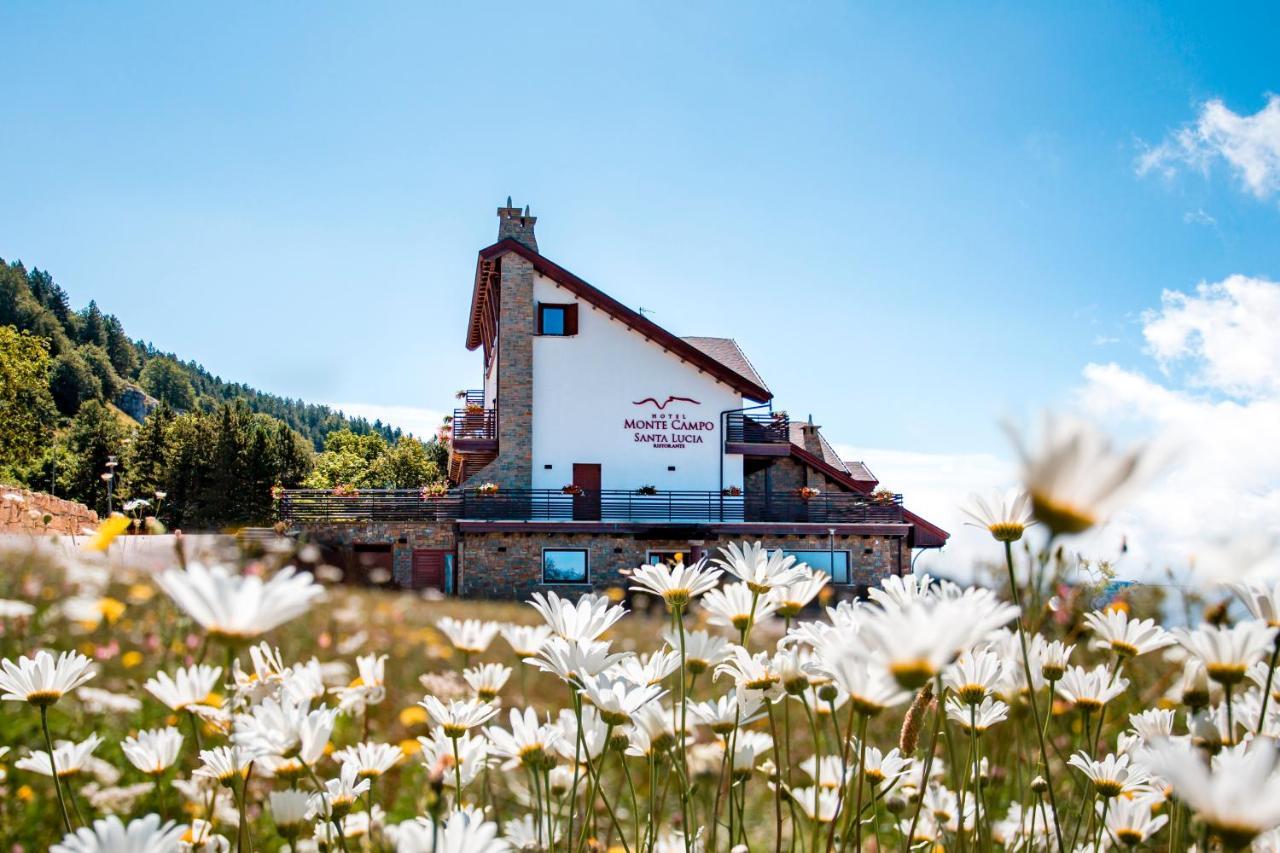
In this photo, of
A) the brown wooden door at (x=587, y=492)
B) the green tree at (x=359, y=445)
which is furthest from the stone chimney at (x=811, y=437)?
the green tree at (x=359, y=445)

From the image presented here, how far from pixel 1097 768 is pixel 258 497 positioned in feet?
217

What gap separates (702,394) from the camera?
962 inches

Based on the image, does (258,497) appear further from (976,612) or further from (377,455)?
(976,612)

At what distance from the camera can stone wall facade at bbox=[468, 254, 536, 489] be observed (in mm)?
23516

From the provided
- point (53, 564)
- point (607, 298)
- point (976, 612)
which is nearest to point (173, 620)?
point (53, 564)

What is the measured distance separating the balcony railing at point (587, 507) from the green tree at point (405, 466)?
42226 millimetres

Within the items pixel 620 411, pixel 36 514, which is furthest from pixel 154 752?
pixel 36 514

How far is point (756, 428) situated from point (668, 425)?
7.67 feet

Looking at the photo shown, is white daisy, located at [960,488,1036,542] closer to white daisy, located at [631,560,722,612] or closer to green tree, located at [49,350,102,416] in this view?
white daisy, located at [631,560,722,612]

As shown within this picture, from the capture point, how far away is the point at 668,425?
79.5 feet

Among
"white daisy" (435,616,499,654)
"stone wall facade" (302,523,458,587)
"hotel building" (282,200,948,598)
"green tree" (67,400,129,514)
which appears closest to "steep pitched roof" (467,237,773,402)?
"hotel building" (282,200,948,598)

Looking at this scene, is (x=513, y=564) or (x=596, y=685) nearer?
(x=596, y=685)

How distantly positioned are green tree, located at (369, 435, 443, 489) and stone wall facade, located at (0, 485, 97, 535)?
1342 inches

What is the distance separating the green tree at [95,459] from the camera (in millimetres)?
69938
